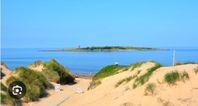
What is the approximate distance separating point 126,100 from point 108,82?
718 centimetres

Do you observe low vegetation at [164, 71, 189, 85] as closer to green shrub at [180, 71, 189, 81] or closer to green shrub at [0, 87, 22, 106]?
green shrub at [180, 71, 189, 81]

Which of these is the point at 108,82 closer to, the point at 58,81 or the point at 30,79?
the point at 30,79

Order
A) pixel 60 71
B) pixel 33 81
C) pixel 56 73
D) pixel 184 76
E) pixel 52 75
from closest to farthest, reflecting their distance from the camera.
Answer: pixel 184 76 < pixel 33 81 < pixel 52 75 < pixel 56 73 < pixel 60 71

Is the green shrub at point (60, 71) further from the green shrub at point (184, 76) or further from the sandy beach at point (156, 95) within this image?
the green shrub at point (184, 76)

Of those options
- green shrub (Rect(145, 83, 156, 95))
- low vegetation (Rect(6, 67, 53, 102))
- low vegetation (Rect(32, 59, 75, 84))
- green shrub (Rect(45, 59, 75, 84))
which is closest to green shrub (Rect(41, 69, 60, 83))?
low vegetation (Rect(32, 59, 75, 84))

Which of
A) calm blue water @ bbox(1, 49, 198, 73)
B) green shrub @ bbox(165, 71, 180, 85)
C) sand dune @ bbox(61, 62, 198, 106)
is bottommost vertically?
calm blue water @ bbox(1, 49, 198, 73)

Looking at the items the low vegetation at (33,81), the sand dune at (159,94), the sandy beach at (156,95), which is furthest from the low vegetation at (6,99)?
the low vegetation at (33,81)

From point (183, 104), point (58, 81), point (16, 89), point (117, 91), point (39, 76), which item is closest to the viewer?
point (16, 89)

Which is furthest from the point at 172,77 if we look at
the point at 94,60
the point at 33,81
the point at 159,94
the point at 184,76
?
the point at 94,60

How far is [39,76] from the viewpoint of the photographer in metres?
27.6

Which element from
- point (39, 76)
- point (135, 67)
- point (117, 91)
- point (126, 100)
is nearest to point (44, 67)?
point (39, 76)

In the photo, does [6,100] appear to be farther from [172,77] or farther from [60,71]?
[60,71]

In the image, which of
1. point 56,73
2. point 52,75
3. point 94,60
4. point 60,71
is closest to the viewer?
point 52,75

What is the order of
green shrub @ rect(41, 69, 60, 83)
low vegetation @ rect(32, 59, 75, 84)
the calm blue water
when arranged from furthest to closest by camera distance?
1. the calm blue water
2. low vegetation @ rect(32, 59, 75, 84)
3. green shrub @ rect(41, 69, 60, 83)
